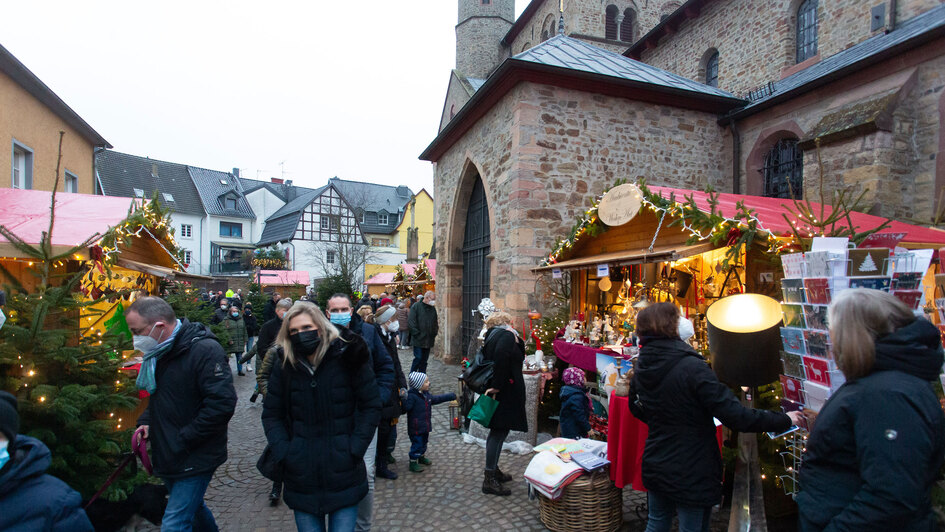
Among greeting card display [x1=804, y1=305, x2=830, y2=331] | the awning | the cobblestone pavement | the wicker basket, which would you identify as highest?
the awning

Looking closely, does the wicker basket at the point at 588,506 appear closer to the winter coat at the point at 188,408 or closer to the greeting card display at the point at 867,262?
the greeting card display at the point at 867,262

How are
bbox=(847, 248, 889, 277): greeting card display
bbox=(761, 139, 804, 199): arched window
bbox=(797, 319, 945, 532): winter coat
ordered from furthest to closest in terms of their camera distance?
bbox=(761, 139, 804, 199): arched window, bbox=(847, 248, 889, 277): greeting card display, bbox=(797, 319, 945, 532): winter coat

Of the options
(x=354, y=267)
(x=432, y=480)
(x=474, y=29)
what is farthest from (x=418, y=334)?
(x=474, y=29)

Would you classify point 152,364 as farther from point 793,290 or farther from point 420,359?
point 420,359

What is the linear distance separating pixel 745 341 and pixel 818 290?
0.55 m

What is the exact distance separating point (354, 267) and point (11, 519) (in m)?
26.9

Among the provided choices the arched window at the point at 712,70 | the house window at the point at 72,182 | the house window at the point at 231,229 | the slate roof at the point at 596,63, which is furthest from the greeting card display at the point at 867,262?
the house window at the point at 231,229

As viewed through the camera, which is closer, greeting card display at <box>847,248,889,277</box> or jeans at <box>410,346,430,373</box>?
greeting card display at <box>847,248,889,277</box>

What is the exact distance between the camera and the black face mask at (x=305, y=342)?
242 cm

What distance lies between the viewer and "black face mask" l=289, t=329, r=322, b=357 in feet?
7.93

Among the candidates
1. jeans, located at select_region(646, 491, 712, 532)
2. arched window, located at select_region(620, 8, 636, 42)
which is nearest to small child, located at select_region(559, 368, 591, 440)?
jeans, located at select_region(646, 491, 712, 532)

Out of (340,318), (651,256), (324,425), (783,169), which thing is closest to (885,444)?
(324,425)

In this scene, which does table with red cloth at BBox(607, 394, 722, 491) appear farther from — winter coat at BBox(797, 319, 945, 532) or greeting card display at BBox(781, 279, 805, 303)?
winter coat at BBox(797, 319, 945, 532)

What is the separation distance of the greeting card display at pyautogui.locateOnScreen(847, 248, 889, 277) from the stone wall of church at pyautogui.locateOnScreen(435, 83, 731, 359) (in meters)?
5.06
